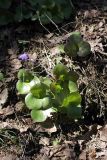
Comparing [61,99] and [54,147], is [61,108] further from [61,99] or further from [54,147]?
[54,147]

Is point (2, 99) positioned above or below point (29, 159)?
above

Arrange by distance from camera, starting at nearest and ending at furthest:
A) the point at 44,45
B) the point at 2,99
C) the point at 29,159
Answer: the point at 29,159
the point at 2,99
the point at 44,45

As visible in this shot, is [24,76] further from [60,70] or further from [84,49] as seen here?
[84,49]

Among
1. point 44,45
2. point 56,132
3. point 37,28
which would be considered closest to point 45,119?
point 56,132

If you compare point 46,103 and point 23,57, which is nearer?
point 46,103

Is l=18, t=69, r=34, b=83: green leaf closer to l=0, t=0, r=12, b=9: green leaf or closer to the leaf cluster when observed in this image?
the leaf cluster

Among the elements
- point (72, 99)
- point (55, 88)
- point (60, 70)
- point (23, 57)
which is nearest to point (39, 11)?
point (23, 57)

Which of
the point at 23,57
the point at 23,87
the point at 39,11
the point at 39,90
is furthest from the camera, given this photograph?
the point at 39,11

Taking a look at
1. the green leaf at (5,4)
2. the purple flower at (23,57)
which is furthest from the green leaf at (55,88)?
the green leaf at (5,4)
